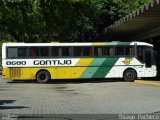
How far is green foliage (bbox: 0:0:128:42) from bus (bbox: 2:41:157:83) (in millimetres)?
3027

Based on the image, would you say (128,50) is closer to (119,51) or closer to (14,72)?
(119,51)

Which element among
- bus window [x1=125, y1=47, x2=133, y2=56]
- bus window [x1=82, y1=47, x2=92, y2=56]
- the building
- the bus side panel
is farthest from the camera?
bus window [x1=125, y1=47, x2=133, y2=56]

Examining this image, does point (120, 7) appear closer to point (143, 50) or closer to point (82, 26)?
point (82, 26)

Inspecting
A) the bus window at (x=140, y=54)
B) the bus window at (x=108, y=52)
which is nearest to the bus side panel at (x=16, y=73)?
the bus window at (x=108, y=52)

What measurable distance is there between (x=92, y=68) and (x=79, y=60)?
3.33 ft

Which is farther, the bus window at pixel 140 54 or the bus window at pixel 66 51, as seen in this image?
the bus window at pixel 140 54

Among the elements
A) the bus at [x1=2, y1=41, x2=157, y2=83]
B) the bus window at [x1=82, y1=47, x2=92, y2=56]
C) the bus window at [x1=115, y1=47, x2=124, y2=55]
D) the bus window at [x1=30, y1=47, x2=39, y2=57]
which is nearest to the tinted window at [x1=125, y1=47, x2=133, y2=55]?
the bus at [x1=2, y1=41, x2=157, y2=83]

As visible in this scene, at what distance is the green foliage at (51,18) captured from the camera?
32.8 meters

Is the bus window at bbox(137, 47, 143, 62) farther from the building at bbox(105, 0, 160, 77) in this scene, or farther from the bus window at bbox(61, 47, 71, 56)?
the bus window at bbox(61, 47, 71, 56)

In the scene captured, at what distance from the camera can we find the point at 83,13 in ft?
124

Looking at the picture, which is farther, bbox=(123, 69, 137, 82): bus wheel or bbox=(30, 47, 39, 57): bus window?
bbox=(123, 69, 137, 82): bus wheel

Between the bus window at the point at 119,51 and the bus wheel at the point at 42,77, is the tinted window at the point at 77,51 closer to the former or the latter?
the bus wheel at the point at 42,77

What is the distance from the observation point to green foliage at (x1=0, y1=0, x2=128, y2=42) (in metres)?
32.8

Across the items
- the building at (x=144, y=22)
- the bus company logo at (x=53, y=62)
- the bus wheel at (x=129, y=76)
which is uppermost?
the building at (x=144, y=22)
